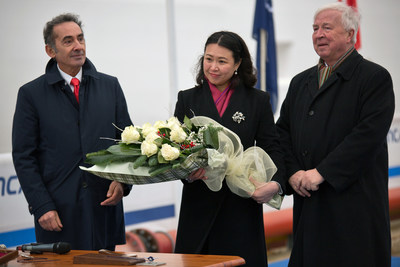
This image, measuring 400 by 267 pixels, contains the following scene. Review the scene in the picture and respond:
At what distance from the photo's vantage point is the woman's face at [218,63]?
10.0ft

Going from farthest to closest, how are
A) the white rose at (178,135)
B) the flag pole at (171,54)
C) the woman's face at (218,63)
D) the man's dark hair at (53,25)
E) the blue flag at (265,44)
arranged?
1. the blue flag at (265,44)
2. the flag pole at (171,54)
3. the man's dark hair at (53,25)
4. the woman's face at (218,63)
5. the white rose at (178,135)

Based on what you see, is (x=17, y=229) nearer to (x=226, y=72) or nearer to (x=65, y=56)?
(x=65, y=56)

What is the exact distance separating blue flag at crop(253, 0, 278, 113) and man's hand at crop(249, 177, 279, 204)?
2.87 m

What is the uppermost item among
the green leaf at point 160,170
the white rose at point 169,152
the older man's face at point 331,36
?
the older man's face at point 331,36

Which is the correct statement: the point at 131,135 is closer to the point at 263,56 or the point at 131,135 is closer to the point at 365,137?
the point at 365,137

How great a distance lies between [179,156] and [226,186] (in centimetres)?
51

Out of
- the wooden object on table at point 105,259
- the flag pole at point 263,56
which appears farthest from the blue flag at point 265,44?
the wooden object on table at point 105,259

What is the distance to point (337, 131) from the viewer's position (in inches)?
121

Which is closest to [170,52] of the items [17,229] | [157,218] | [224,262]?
[157,218]

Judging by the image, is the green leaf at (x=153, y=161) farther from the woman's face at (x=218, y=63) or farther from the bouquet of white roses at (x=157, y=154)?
the woman's face at (x=218, y=63)

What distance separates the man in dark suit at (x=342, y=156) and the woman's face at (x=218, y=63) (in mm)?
457

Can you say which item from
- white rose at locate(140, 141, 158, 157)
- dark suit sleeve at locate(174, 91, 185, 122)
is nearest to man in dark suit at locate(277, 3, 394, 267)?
dark suit sleeve at locate(174, 91, 185, 122)

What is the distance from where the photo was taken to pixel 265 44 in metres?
5.79

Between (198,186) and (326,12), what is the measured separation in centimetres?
110
